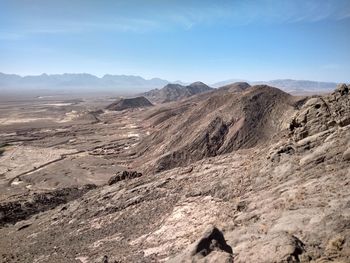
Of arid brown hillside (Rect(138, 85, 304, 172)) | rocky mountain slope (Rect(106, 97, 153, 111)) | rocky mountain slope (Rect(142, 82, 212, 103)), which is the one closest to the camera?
arid brown hillside (Rect(138, 85, 304, 172))

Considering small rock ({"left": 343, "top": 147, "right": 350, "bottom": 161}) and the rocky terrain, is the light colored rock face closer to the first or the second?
the rocky terrain

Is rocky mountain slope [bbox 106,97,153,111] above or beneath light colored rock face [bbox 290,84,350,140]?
beneath

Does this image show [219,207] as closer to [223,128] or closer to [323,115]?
[323,115]

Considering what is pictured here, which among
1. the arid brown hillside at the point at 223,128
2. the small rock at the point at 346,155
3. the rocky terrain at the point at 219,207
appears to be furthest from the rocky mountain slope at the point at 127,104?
the small rock at the point at 346,155

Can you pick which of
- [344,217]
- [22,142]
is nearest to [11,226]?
[344,217]

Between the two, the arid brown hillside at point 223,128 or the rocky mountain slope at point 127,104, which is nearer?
the arid brown hillside at point 223,128

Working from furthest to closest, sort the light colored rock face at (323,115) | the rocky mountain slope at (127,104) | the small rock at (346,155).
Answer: the rocky mountain slope at (127,104), the light colored rock face at (323,115), the small rock at (346,155)

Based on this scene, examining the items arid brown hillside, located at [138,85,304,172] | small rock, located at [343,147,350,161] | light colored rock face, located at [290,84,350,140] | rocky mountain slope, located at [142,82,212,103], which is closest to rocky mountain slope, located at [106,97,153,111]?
rocky mountain slope, located at [142,82,212,103]

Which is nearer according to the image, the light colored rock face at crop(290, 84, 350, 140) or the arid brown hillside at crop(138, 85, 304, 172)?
the light colored rock face at crop(290, 84, 350, 140)

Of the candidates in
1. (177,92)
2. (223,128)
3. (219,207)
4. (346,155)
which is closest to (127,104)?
(177,92)

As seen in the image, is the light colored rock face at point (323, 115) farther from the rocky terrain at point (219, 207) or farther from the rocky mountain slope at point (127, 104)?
the rocky mountain slope at point (127, 104)

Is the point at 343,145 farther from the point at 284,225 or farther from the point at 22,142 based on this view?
Answer: the point at 22,142
